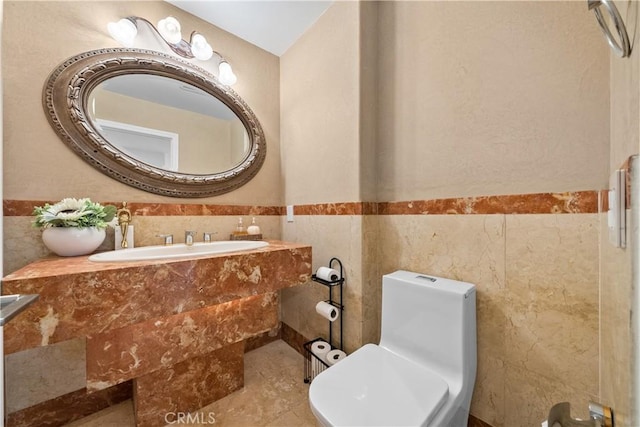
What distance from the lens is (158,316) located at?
880 millimetres

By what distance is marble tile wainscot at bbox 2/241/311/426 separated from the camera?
73 centimetres

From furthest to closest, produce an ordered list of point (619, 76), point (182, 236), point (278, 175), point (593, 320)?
→ point (278, 175), point (182, 236), point (593, 320), point (619, 76)

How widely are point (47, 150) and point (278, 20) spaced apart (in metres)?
1.52

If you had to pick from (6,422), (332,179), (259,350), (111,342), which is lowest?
(259,350)

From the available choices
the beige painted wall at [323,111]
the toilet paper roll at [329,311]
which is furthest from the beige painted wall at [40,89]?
the toilet paper roll at [329,311]

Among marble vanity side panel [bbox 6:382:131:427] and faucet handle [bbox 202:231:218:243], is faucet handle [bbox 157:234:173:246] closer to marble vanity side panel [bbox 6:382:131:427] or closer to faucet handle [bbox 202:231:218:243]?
faucet handle [bbox 202:231:218:243]

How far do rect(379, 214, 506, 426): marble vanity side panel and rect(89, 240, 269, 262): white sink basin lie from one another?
3.10ft

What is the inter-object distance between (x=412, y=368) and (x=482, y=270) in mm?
507

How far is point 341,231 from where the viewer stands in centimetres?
142

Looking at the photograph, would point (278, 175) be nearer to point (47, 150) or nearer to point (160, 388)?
point (47, 150)

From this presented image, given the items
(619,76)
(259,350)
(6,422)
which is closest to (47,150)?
(6,422)

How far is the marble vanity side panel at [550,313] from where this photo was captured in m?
0.78

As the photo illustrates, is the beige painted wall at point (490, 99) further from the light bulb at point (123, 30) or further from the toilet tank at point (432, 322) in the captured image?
the light bulb at point (123, 30)
